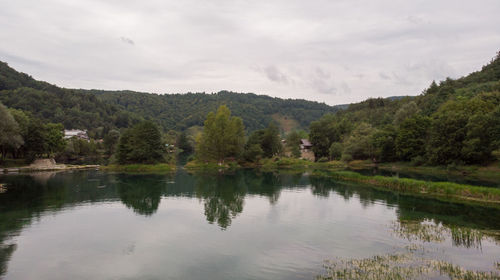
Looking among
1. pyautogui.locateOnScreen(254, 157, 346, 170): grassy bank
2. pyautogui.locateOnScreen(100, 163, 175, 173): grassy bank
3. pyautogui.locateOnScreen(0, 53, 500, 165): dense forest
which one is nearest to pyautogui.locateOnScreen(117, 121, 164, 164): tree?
pyautogui.locateOnScreen(0, 53, 500, 165): dense forest

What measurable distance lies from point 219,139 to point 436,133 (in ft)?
169

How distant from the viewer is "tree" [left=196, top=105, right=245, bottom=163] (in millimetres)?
89750

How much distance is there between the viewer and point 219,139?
8975cm

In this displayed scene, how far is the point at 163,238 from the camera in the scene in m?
24.7

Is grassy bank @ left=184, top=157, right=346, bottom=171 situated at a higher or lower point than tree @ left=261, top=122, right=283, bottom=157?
lower

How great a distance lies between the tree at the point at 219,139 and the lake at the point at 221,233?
45.2 m

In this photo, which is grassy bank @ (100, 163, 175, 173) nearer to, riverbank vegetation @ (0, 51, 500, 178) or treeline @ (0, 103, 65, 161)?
riverbank vegetation @ (0, 51, 500, 178)

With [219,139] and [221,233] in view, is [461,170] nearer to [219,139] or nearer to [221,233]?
[219,139]

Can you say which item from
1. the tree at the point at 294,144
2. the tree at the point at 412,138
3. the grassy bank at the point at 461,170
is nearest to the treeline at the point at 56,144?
the tree at the point at 294,144

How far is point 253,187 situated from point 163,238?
30.3m

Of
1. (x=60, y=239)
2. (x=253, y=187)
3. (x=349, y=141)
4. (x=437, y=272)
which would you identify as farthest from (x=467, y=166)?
(x=60, y=239)

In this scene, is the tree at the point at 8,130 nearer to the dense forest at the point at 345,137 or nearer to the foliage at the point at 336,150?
the dense forest at the point at 345,137

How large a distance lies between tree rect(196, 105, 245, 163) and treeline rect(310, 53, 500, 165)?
31568 millimetres

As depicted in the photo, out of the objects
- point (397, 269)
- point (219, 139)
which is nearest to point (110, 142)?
point (219, 139)
